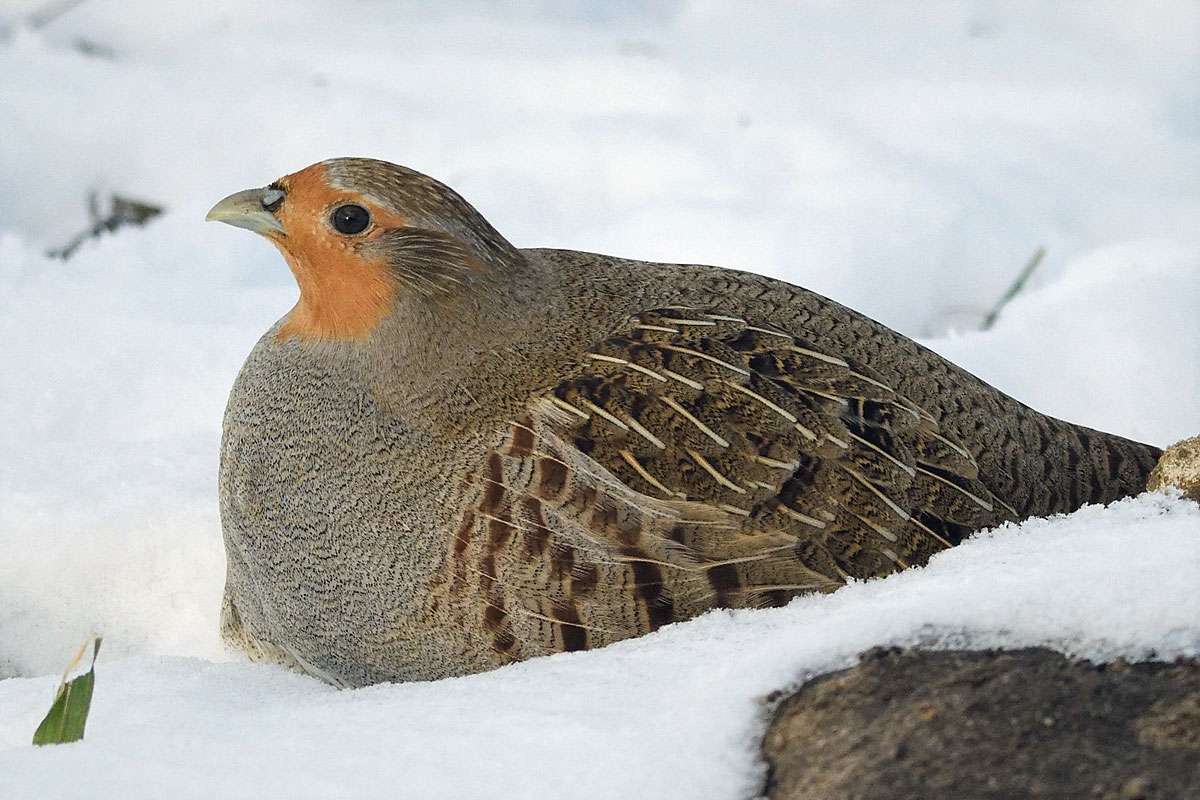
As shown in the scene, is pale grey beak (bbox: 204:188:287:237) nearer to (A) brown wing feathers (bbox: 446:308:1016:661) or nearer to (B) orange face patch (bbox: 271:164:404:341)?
(B) orange face patch (bbox: 271:164:404:341)

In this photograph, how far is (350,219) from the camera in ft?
9.23

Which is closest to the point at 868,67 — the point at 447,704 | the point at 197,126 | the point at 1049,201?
the point at 1049,201

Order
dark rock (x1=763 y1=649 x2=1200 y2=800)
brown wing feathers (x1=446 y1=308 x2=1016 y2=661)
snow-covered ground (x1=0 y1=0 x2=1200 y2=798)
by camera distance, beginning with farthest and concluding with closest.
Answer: brown wing feathers (x1=446 y1=308 x2=1016 y2=661) → snow-covered ground (x1=0 y1=0 x2=1200 y2=798) → dark rock (x1=763 y1=649 x2=1200 y2=800)

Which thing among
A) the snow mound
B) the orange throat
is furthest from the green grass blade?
the orange throat

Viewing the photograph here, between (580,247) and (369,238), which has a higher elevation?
(580,247)

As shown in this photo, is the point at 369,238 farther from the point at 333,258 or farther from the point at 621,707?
the point at 621,707

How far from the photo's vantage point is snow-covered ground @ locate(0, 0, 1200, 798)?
76.4 inches

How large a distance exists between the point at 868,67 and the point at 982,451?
500 cm

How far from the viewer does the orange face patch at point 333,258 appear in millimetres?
2809

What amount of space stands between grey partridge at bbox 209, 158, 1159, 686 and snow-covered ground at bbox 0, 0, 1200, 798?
18 cm

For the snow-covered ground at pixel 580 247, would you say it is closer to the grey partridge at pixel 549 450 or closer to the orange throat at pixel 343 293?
the grey partridge at pixel 549 450

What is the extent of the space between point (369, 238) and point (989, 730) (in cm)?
166

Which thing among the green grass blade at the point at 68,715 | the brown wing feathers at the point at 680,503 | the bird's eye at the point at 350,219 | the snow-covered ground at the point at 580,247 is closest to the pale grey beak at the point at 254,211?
the bird's eye at the point at 350,219

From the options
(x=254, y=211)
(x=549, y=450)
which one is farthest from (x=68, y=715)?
(x=254, y=211)
